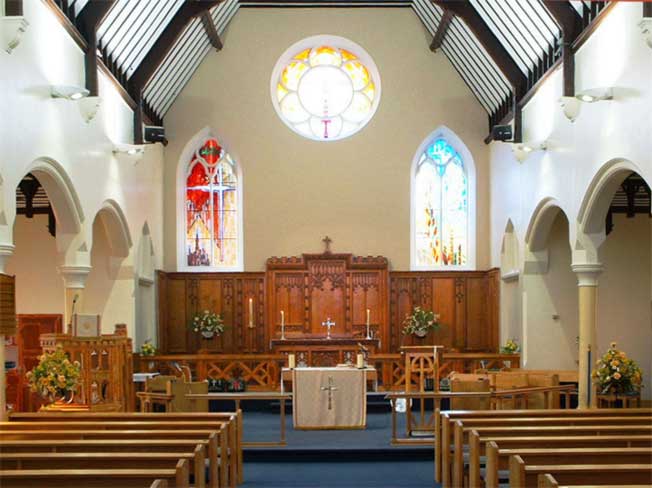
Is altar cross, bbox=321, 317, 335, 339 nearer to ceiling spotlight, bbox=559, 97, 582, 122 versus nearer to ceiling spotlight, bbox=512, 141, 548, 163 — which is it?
ceiling spotlight, bbox=512, 141, 548, 163

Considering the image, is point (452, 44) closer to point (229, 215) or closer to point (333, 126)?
point (333, 126)

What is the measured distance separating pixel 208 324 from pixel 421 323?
4.28m

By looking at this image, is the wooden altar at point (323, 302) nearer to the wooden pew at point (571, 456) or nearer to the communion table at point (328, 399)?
the communion table at point (328, 399)

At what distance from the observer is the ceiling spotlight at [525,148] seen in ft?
47.3

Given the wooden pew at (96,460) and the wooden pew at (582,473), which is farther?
the wooden pew at (96,460)

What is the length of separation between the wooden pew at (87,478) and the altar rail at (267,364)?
10559mm

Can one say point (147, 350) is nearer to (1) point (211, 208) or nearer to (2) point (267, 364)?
(2) point (267, 364)

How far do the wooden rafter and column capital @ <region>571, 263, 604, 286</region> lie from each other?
23.6 feet

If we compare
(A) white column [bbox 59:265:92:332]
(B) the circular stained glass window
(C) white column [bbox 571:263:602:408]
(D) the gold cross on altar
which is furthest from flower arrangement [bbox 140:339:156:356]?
(C) white column [bbox 571:263:602:408]

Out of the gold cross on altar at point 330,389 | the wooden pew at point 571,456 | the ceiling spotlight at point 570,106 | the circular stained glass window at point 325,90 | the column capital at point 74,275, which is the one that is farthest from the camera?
the circular stained glass window at point 325,90

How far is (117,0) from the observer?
41.0ft

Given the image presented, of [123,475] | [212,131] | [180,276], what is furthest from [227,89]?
[123,475]

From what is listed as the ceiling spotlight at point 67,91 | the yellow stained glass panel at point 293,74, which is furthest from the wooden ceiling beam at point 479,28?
the ceiling spotlight at point 67,91

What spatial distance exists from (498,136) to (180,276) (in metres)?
7.14
